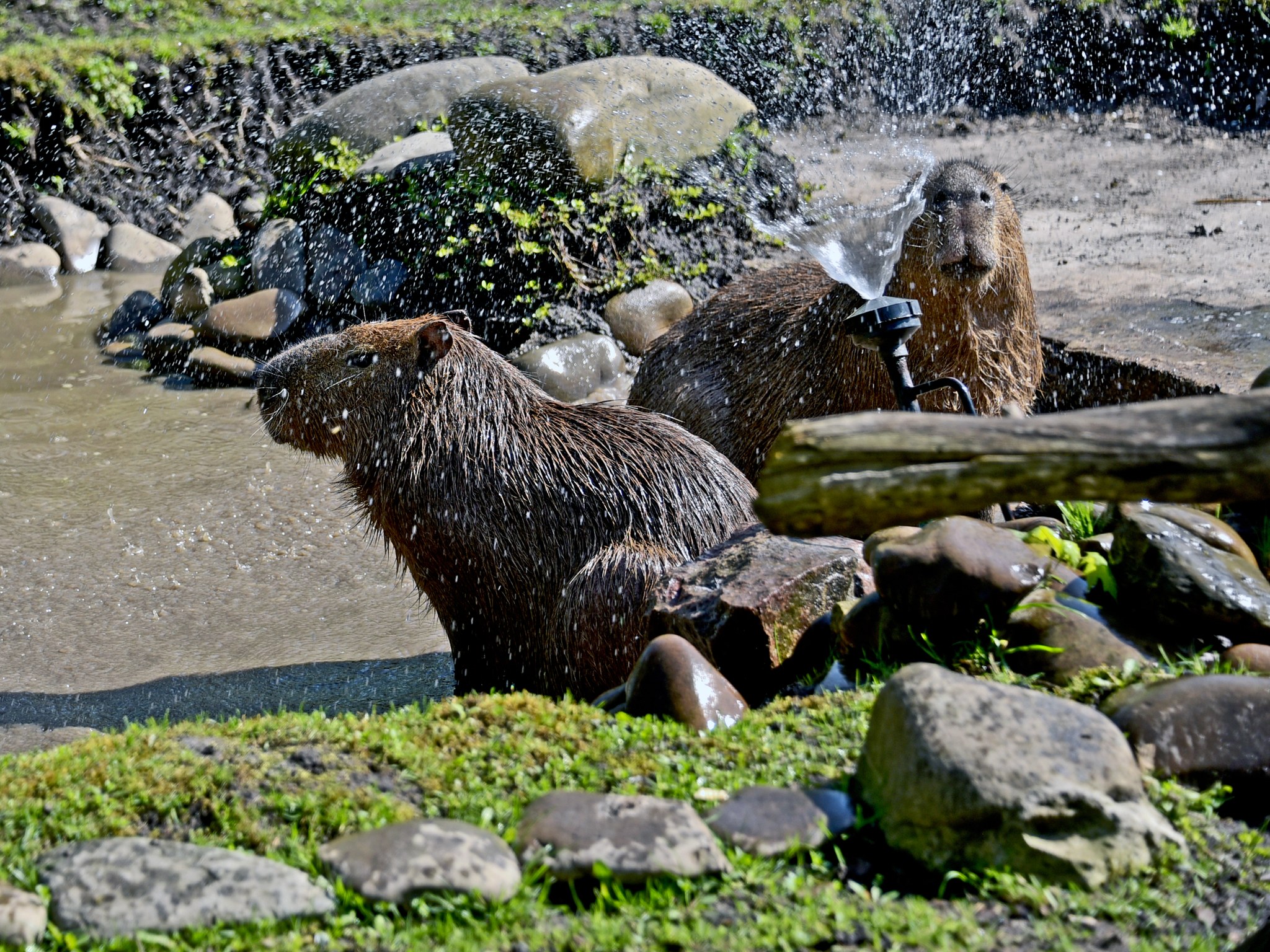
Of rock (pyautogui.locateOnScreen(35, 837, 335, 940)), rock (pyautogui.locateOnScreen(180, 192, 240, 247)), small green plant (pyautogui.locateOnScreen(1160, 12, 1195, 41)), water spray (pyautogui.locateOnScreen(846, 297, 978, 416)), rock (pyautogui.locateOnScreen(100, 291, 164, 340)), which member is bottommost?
rock (pyautogui.locateOnScreen(100, 291, 164, 340))

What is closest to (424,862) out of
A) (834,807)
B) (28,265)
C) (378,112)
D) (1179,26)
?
(834,807)

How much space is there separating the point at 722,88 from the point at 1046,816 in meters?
9.31

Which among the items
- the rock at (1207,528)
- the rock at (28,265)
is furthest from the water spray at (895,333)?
the rock at (28,265)

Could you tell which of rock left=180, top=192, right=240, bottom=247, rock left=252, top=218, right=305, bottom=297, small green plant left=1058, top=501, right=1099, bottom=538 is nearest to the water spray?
small green plant left=1058, top=501, right=1099, bottom=538

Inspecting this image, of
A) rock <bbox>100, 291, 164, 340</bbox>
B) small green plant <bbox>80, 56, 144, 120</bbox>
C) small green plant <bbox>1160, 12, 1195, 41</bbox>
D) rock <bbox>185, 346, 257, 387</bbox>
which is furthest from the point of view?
small green plant <bbox>1160, 12, 1195, 41</bbox>

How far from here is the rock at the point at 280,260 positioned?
399 inches

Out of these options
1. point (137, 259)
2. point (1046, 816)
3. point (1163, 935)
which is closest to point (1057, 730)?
point (1046, 816)

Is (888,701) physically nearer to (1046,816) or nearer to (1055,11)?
(1046,816)

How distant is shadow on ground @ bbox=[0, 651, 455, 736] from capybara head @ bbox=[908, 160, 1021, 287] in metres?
2.71

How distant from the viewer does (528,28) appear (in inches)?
581

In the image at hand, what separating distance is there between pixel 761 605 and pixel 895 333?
1.21m

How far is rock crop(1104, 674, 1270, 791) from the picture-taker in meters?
2.65

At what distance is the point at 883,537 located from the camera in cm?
371

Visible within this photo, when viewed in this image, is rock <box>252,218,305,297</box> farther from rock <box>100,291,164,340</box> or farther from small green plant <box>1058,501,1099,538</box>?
small green plant <box>1058,501,1099,538</box>
